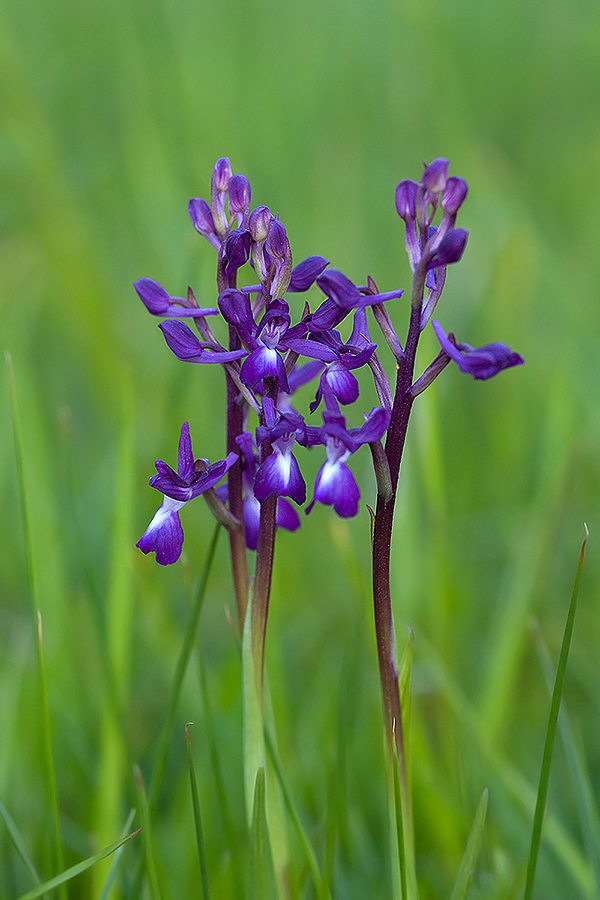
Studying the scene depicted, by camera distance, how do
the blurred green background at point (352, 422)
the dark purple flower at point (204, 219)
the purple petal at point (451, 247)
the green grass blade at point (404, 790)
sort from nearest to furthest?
the purple petal at point (451, 247) → the green grass blade at point (404, 790) → the dark purple flower at point (204, 219) → the blurred green background at point (352, 422)

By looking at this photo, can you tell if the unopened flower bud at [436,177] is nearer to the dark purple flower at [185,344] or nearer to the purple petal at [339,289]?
the purple petal at [339,289]

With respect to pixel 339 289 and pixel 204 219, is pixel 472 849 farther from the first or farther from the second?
pixel 204 219

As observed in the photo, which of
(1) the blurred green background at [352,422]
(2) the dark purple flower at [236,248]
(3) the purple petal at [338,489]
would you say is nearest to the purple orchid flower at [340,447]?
(3) the purple petal at [338,489]

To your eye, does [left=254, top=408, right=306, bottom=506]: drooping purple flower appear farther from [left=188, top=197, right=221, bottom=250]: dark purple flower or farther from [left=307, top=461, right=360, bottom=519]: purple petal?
[left=188, top=197, right=221, bottom=250]: dark purple flower

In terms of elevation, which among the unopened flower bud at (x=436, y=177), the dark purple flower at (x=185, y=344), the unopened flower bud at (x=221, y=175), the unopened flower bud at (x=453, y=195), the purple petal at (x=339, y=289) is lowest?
→ the dark purple flower at (x=185, y=344)

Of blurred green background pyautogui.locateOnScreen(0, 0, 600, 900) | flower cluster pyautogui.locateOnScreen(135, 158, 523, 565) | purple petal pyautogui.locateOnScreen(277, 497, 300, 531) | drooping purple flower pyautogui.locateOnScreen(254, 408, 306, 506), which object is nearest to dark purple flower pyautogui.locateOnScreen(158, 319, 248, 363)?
flower cluster pyautogui.locateOnScreen(135, 158, 523, 565)

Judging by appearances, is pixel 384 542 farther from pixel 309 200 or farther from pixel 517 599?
pixel 309 200
